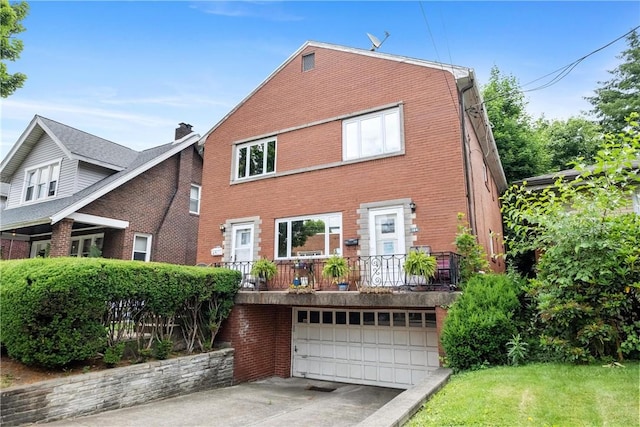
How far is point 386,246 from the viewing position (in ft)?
33.9

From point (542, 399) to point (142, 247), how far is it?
16.0 meters

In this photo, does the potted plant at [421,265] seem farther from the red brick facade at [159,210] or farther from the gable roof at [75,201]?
the red brick facade at [159,210]

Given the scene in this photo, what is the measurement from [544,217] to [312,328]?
7.66 m

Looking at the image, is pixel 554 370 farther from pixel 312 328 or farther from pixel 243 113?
pixel 243 113

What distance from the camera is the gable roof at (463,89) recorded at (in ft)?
33.5

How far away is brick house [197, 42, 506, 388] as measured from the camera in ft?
32.5

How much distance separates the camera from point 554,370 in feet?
19.5

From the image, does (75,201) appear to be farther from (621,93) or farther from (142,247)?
(621,93)

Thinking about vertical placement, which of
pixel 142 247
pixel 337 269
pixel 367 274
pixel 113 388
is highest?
pixel 142 247

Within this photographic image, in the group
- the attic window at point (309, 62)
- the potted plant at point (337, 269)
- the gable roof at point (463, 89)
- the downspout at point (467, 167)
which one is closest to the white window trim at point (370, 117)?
the gable roof at point (463, 89)

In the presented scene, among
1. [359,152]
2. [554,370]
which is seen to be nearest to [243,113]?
[359,152]

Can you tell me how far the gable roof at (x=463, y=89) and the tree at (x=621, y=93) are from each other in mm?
13825

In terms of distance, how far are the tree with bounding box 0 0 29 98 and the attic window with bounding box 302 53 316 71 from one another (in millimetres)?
8581

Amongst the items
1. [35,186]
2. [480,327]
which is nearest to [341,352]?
[480,327]
